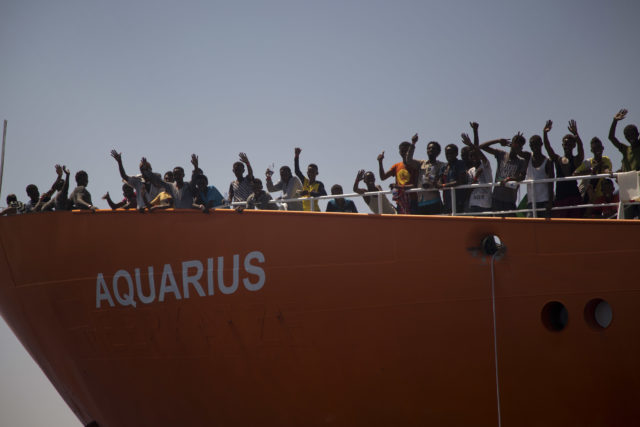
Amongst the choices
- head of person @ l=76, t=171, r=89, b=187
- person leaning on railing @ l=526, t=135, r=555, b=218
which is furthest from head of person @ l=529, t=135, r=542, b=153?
head of person @ l=76, t=171, r=89, b=187

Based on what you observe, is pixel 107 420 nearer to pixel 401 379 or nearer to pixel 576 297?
pixel 401 379

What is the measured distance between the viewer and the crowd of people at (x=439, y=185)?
32.0 ft

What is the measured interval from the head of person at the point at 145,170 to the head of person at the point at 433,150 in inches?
170

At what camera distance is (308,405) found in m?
10.3

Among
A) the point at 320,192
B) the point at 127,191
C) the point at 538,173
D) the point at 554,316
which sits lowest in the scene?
the point at 554,316

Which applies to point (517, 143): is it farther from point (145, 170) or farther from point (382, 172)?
point (145, 170)

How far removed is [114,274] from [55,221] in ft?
4.57

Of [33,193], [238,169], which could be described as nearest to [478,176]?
[238,169]

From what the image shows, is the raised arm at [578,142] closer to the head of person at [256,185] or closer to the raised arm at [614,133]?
the raised arm at [614,133]

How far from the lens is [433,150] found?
10.6 meters

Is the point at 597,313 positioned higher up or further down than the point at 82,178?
further down

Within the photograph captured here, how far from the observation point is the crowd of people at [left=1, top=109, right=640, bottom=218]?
9.77 metres

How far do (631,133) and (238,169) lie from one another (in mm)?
5641

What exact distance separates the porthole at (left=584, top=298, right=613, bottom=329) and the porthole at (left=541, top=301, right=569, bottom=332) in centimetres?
26
